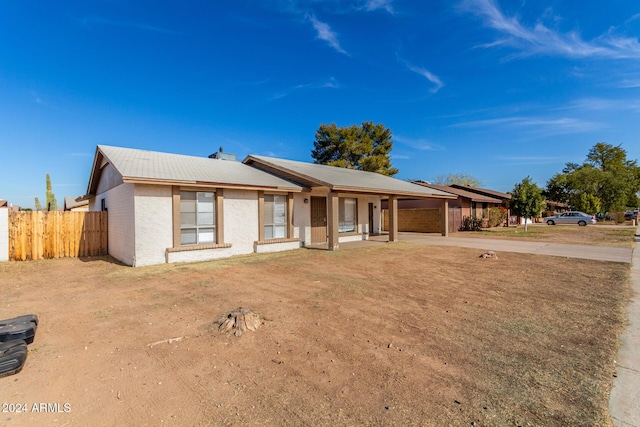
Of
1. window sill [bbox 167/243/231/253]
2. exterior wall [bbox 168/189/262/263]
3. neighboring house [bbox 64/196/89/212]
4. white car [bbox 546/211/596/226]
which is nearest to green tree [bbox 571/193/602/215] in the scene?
white car [bbox 546/211/596/226]

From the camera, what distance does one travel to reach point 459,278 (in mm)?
7715

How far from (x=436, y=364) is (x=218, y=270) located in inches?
274

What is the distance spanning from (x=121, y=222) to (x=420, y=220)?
66.3 feet

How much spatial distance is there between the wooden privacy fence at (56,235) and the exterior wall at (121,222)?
24.8 inches

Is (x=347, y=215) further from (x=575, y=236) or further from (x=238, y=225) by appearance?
(x=575, y=236)

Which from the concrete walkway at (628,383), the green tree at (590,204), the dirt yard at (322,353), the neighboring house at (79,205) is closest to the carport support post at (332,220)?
the dirt yard at (322,353)

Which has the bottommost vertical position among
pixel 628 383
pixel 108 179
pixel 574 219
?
pixel 628 383

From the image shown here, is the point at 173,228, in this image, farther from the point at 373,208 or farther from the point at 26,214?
the point at 373,208

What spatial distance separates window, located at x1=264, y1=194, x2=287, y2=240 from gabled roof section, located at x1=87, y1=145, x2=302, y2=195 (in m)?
0.70

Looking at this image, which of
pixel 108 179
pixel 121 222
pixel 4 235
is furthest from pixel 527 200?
pixel 4 235

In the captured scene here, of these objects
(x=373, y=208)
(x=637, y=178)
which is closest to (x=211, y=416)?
(x=373, y=208)

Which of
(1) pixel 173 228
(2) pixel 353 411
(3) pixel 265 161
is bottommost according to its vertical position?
(2) pixel 353 411

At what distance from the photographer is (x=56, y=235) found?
11578mm

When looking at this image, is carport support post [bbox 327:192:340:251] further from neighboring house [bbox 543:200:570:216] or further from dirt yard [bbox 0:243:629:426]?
neighboring house [bbox 543:200:570:216]
